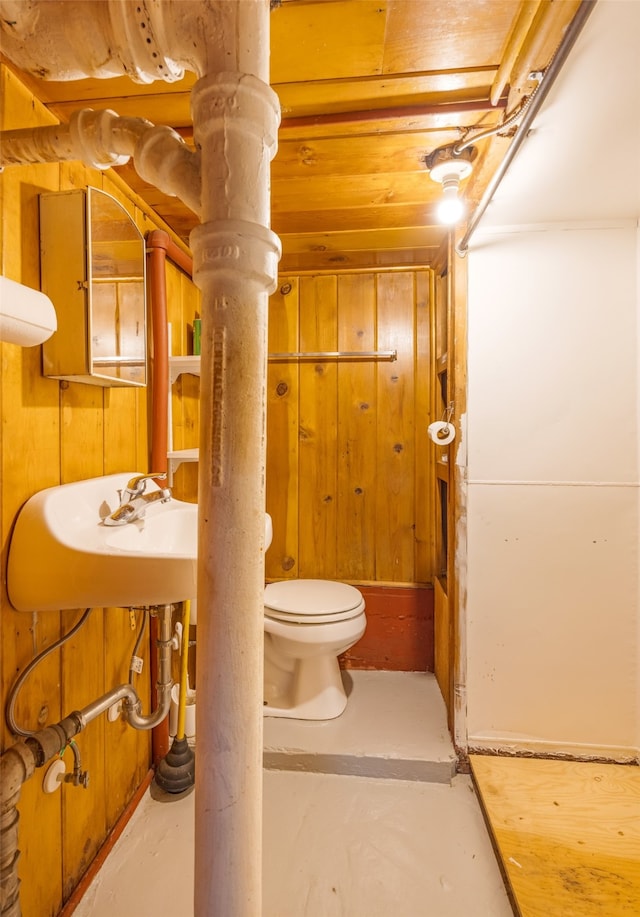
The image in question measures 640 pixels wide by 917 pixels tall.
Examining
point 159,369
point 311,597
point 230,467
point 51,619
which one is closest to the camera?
point 230,467

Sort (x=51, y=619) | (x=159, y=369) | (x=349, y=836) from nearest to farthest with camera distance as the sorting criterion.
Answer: (x=51, y=619), (x=349, y=836), (x=159, y=369)

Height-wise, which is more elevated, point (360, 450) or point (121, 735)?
point (360, 450)

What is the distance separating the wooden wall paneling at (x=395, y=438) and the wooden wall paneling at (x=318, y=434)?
0.23 meters

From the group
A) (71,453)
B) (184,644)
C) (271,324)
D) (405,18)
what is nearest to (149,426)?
(71,453)

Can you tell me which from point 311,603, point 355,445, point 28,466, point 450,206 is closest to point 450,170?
point 450,206

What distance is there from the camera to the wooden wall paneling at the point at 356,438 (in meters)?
2.07

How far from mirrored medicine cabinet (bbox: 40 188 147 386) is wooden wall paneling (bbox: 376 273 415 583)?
1139 mm

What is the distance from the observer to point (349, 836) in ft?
4.14

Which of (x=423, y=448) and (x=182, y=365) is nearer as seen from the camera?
(x=182, y=365)

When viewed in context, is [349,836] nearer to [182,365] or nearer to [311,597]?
[311,597]

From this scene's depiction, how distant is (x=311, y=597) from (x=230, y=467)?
1.19 metres

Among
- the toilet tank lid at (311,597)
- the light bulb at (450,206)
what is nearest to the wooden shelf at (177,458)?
the toilet tank lid at (311,597)

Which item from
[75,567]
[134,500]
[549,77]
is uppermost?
[549,77]

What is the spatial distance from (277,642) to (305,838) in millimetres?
586
